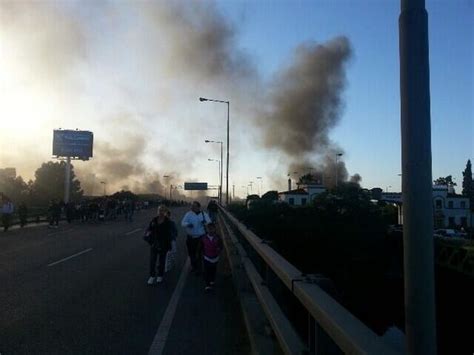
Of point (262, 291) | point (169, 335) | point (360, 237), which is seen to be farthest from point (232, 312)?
point (360, 237)

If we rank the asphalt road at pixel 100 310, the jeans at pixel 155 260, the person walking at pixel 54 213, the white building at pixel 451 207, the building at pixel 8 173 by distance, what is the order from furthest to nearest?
the building at pixel 8 173
the white building at pixel 451 207
the person walking at pixel 54 213
the jeans at pixel 155 260
the asphalt road at pixel 100 310

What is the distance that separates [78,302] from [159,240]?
2480 mm

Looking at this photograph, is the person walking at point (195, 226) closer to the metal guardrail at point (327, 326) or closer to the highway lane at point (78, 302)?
the highway lane at point (78, 302)

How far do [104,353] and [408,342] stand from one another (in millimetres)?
3762

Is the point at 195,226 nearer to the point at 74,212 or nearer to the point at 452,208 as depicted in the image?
the point at 74,212

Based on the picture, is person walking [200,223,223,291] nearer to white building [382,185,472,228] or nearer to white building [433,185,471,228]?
white building [382,185,472,228]

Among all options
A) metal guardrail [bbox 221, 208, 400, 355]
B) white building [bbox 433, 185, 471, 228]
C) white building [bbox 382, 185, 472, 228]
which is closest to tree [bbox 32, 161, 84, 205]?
white building [bbox 382, 185, 472, 228]

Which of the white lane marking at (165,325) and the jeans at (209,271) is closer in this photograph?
the white lane marking at (165,325)

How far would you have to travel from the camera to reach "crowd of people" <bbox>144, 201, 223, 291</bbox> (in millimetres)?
9789

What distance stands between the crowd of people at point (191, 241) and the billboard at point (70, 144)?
176 feet

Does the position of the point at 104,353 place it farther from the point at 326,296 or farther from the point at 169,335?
the point at 326,296

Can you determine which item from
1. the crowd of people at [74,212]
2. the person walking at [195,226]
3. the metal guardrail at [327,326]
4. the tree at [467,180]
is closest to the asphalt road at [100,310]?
the person walking at [195,226]

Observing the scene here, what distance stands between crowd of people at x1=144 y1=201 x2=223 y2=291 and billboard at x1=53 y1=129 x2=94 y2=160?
176ft

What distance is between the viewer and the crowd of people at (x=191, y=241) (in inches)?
385
